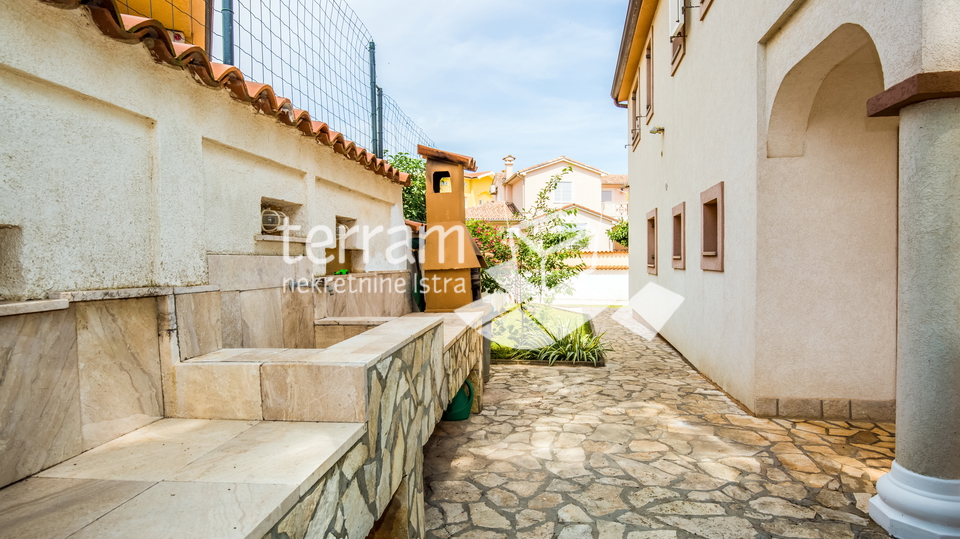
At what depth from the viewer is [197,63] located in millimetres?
2408

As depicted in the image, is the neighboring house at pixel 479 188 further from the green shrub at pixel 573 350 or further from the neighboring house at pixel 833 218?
the neighboring house at pixel 833 218

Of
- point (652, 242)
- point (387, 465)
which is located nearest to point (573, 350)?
point (652, 242)

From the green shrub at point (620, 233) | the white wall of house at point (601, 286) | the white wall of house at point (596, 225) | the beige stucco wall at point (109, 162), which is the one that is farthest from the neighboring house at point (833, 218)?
the white wall of house at point (596, 225)

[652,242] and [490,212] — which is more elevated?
[490,212]

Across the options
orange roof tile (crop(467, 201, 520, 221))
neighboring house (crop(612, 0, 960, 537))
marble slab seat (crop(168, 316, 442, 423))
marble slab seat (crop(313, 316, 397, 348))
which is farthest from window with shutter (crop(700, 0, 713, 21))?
orange roof tile (crop(467, 201, 520, 221))

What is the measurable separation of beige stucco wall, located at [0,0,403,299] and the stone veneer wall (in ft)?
4.04

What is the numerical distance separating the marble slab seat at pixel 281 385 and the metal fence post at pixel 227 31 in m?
2.42

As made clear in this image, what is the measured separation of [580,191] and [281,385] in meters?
32.5

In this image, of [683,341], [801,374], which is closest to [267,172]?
[801,374]

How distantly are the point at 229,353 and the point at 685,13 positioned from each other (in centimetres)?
732

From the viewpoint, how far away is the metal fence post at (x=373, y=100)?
6.63 meters

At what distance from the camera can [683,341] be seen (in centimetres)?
743

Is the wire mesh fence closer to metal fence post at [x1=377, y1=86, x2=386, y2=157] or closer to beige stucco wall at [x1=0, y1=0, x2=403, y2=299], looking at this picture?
metal fence post at [x1=377, y1=86, x2=386, y2=157]

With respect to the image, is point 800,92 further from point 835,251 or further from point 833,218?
point 835,251
